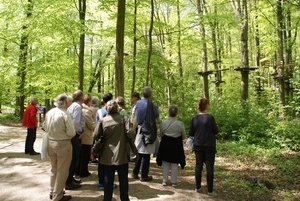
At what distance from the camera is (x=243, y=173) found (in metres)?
8.02

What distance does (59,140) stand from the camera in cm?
519

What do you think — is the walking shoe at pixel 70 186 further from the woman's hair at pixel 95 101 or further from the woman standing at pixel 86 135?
the woman's hair at pixel 95 101

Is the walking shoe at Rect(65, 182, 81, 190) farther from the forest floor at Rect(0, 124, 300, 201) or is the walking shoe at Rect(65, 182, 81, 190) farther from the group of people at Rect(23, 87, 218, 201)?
the forest floor at Rect(0, 124, 300, 201)

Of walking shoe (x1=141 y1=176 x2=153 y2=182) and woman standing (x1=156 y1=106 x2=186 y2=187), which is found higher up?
woman standing (x1=156 y1=106 x2=186 y2=187)

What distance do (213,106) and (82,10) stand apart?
8566 mm

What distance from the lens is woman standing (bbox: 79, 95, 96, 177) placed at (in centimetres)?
647

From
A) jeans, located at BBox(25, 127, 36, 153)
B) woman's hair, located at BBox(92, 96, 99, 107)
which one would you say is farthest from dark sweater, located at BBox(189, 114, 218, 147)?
jeans, located at BBox(25, 127, 36, 153)

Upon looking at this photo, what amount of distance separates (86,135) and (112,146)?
1.84 meters

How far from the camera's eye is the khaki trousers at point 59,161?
519 cm

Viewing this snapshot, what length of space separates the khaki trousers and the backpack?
1794 millimetres

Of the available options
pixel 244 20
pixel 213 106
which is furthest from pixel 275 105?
pixel 244 20

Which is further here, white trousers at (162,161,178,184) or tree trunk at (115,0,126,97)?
tree trunk at (115,0,126,97)

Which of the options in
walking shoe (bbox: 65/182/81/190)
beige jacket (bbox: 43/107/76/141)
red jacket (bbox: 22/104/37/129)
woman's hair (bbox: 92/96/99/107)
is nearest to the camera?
beige jacket (bbox: 43/107/76/141)

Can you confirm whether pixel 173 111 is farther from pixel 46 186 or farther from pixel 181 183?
pixel 46 186
